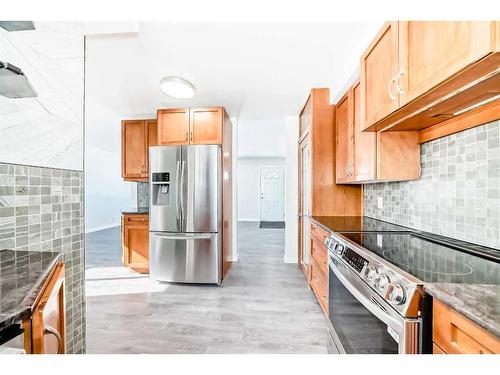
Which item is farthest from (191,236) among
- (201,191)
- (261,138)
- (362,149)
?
(261,138)

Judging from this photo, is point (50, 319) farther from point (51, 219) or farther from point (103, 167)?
point (103, 167)

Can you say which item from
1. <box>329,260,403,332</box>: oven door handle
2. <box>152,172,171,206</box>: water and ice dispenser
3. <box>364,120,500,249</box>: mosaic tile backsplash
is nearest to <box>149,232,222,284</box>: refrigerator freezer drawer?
<box>152,172,171,206</box>: water and ice dispenser

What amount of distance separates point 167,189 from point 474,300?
9.36 feet

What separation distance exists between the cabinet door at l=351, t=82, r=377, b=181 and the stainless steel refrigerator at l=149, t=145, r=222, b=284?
157 centimetres

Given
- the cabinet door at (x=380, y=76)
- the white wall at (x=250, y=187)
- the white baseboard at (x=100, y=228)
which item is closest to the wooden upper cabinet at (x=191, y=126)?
the cabinet door at (x=380, y=76)

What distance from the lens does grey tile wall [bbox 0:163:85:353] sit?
3.53 feet

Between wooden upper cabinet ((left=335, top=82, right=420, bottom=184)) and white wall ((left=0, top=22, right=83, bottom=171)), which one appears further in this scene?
wooden upper cabinet ((left=335, top=82, right=420, bottom=184))

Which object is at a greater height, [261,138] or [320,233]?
[261,138]

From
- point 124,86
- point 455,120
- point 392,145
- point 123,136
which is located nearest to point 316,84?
point 392,145

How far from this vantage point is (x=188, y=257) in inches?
116

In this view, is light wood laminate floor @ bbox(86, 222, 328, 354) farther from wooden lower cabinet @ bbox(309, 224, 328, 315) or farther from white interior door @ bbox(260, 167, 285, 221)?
white interior door @ bbox(260, 167, 285, 221)

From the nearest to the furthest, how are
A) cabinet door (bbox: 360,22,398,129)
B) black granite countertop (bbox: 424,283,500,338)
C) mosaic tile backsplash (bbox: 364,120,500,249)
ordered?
black granite countertop (bbox: 424,283,500,338) < mosaic tile backsplash (bbox: 364,120,500,249) < cabinet door (bbox: 360,22,398,129)

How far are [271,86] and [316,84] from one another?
50cm

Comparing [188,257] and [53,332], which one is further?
[188,257]
